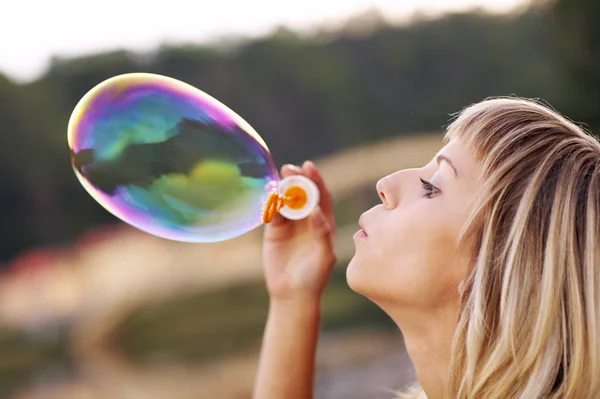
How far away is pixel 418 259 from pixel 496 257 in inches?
4.7

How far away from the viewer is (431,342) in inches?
47.5

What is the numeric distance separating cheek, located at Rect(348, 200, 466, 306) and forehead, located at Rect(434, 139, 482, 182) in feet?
0.25

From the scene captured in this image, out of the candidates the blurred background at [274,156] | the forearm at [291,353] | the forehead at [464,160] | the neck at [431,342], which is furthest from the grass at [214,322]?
the forehead at [464,160]

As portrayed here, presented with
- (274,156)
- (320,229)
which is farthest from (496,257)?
(274,156)

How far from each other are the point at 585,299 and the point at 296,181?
1.98ft

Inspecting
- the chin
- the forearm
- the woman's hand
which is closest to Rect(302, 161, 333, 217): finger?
the woman's hand

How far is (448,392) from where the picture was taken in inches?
46.4

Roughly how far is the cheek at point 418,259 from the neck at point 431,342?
3 cm

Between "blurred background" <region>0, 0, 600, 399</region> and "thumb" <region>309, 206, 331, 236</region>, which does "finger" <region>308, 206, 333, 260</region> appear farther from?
"blurred background" <region>0, 0, 600, 399</region>

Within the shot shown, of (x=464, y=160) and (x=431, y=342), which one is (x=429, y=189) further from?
(x=431, y=342)

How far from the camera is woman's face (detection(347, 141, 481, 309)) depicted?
1160mm

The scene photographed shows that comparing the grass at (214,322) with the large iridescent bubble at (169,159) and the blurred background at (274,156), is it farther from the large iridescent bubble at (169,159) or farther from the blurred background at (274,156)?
the large iridescent bubble at (169,159)

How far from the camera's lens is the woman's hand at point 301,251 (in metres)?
1.48

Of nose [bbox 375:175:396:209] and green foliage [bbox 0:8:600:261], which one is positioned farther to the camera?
green foliage [bbox 0:8:600:261]
